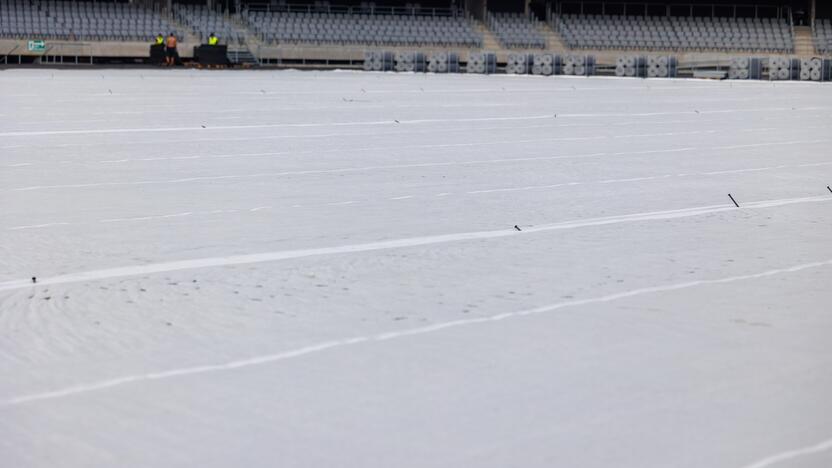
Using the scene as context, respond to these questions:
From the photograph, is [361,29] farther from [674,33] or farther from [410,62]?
[674,33]

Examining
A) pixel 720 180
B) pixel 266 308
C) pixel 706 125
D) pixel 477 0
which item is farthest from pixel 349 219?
pixel 477 0

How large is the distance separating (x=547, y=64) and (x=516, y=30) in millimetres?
14210

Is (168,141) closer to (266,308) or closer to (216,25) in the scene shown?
(266,308)

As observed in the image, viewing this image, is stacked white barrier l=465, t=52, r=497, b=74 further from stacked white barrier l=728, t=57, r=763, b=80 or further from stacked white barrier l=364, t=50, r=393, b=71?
stacked white barrier l=728, t=57, r=763, b=80

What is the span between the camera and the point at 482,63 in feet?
194

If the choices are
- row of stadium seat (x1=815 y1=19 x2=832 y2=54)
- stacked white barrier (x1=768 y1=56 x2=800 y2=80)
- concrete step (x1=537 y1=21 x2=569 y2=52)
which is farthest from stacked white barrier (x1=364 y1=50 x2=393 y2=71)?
row of stadium seat (x1=815 y1=19 x2=832 y2=54)

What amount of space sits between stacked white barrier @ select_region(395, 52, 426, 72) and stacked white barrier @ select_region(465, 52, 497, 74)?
234 centimetres

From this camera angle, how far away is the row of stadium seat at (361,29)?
63.7 m

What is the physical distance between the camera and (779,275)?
25.6ft

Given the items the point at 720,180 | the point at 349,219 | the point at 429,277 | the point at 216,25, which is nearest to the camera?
the point at 429,277

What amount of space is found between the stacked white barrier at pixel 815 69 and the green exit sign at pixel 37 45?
106ft

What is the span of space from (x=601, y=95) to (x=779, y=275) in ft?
91.0

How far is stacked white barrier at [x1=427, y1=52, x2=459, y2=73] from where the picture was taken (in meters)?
58.5

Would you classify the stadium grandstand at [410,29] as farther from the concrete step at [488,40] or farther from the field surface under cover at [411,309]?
the field surface under cover at [411,309]
